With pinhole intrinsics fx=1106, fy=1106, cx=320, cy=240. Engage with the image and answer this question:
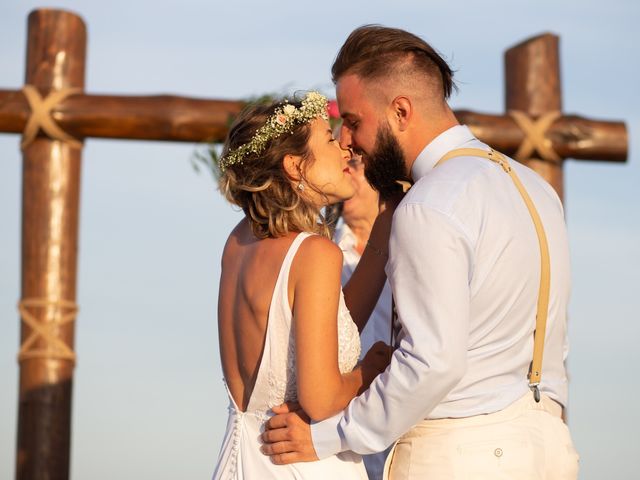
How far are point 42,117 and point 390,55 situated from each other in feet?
13.1

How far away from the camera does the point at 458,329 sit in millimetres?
2912

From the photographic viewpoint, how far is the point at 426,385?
115 inches

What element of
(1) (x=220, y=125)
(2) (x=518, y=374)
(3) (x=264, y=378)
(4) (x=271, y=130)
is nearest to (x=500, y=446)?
(2) (x=518, y=374)

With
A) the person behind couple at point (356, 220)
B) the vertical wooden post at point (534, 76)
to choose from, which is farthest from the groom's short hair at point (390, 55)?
the vertical wooden post at point (534, 76)

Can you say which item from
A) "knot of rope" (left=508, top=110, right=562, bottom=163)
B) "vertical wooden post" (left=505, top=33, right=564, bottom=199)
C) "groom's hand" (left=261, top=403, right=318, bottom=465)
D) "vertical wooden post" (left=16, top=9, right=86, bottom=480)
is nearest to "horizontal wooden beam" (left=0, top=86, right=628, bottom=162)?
"vertical wooden post" (left=16, top=9, right=86, bottom=480)

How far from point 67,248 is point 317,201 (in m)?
3.86

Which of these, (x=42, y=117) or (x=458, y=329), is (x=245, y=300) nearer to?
(x=458, y=329)

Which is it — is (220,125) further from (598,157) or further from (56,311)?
(598,157)

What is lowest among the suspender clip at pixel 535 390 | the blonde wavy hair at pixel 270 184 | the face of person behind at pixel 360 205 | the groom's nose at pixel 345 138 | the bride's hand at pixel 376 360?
the suspender clip at pixel 535 390

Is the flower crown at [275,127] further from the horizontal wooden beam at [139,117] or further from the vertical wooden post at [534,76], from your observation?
the vertical wooden post at [534,76]

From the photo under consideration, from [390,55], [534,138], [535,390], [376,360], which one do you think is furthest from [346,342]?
[534,138]

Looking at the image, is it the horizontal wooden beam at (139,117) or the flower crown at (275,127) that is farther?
the horizontal wooden beam at (139,117)

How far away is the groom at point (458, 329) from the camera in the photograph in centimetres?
293

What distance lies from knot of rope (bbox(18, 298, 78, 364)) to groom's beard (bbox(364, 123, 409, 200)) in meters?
3.87
